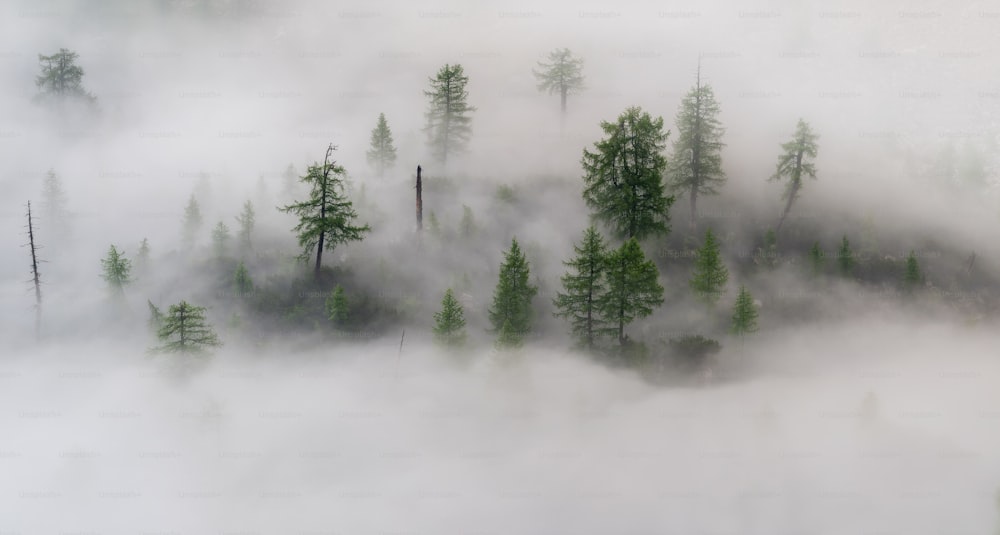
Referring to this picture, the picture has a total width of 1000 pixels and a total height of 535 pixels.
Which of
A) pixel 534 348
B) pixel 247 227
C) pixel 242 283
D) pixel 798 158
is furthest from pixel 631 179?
pixel 247 227

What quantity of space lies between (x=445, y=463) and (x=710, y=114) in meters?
31.1

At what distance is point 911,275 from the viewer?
48.1 meters

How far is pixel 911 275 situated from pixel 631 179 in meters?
21.0

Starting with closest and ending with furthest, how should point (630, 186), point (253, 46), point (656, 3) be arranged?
point (630, 186) → point (656, 3) → point (253, 46)

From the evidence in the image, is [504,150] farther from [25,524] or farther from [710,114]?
[25,524]

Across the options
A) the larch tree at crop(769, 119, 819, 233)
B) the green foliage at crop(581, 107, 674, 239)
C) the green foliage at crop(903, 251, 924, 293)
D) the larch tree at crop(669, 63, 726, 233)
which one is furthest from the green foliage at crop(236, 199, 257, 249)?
the green foliage at crop(903, 251, 924, 293)

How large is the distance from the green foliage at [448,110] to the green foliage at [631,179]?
17.2 m

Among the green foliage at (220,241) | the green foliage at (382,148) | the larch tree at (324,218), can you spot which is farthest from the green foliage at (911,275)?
the green foliage at (220,241)

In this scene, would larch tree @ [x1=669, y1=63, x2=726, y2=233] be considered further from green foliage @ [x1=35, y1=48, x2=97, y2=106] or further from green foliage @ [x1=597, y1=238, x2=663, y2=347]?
green foliage @ [x1=35, y1=48, x2=97, y2=106]

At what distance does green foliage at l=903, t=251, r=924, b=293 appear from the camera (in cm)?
4781

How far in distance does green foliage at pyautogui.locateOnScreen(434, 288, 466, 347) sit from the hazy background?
1288mm

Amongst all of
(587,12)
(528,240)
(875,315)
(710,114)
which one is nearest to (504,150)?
(528,240)

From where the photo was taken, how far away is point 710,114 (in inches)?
2007

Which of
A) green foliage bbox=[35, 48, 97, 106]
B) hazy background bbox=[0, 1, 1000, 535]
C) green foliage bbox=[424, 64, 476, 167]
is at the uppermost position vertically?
green foliage bbox=[35, 48, 97, 106]
